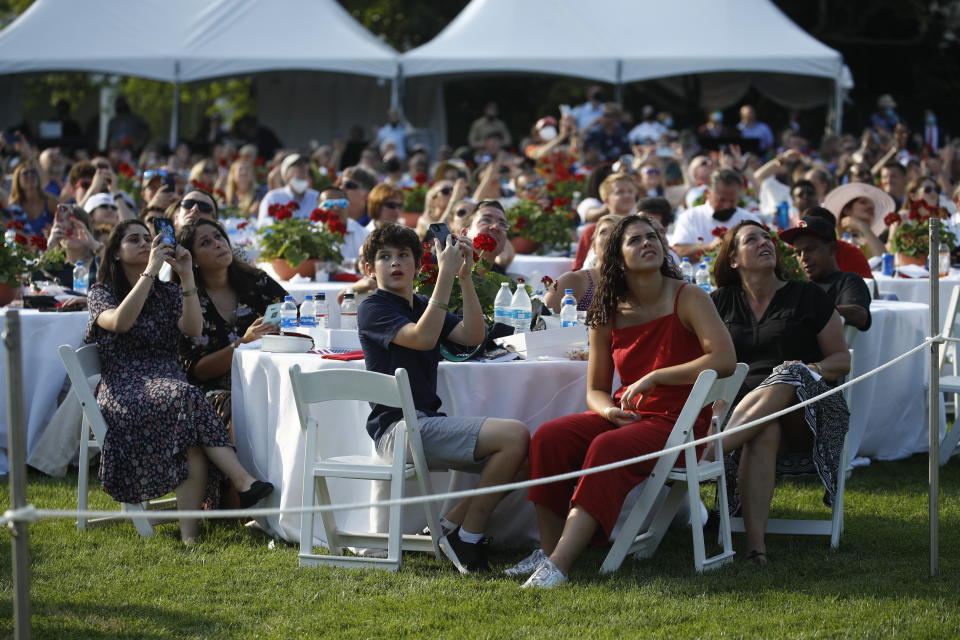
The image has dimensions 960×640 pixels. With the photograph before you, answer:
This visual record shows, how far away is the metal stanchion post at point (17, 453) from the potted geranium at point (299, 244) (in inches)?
196

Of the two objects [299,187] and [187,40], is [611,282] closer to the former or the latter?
[299,187]

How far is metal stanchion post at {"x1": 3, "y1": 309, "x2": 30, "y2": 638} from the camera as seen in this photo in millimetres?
3328

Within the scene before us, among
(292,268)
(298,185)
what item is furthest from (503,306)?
(298,185)

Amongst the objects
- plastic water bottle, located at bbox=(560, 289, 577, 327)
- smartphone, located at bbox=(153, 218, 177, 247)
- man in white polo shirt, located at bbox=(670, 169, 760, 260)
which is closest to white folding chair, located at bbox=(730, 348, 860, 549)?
plastic water bottle, located at bbox=(560, 289, 577, 327)

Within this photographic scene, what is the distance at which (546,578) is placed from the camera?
16.1ft

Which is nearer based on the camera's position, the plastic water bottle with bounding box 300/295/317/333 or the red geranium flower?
the red geranium flower

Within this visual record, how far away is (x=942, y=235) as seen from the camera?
9.09 meters

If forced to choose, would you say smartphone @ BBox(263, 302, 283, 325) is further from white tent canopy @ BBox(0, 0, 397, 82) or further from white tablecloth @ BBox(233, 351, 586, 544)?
white tent canopy @ BBox(0, 0, 397, 82)

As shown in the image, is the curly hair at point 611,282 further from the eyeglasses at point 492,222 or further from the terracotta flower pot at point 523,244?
the terracotta flower pot at point 523,244

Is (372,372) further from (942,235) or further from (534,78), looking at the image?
(534,78)

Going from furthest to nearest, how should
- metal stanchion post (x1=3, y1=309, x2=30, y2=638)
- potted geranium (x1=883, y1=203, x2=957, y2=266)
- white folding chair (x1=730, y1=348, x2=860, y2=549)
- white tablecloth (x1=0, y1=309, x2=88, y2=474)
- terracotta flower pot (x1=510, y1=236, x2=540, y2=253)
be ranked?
terracotta flower pot (x1=510, y1=236, x2=540, y2=253), potted geranium (x1=883, y1=203, x2=957, y2=266), white tablecloth (x1=0, y1=309, x2=88, y2=474), white folding chair (x1=730, y1=348, x2=860, y2=549), metal stanchion post (x1=3, y1=309, x2=30, y2=638)

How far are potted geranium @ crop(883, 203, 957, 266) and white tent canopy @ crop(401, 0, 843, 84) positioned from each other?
1104 cm

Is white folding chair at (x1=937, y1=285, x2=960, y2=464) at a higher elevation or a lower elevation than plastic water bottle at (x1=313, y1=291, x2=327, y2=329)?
lower

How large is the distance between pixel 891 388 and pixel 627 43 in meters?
13.9
